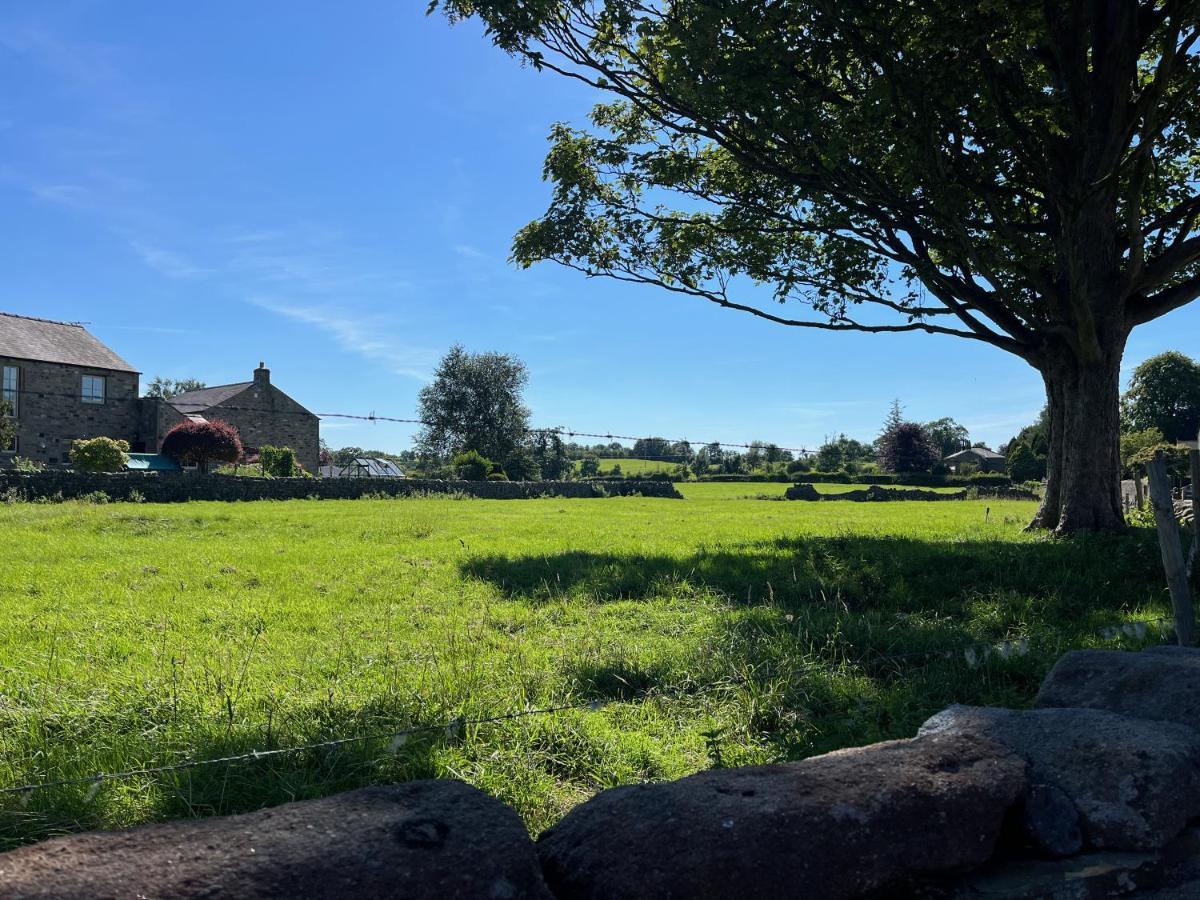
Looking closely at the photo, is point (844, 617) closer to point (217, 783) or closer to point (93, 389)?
point (217, 783)

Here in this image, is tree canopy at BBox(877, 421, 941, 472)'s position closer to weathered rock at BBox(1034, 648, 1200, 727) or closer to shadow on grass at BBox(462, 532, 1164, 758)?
shadow on grass at BBox(462, 532, 1164, 758)

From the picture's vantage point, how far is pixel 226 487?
83.7 ft

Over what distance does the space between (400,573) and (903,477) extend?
5029 cm

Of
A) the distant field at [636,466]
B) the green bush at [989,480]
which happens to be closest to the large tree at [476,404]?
the distant field at [636,466]

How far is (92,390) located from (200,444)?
369 inches

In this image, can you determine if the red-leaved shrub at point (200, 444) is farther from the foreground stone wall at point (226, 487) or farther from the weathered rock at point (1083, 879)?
the weathered rock at point (1083, 879)

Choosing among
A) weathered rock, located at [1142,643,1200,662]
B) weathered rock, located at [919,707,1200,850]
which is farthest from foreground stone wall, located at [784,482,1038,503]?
weathered rock, located at [919,707,1200,850]

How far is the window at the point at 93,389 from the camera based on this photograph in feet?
126

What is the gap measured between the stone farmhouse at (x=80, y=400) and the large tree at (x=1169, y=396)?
224 ft

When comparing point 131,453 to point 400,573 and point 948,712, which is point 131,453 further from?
point 948,712

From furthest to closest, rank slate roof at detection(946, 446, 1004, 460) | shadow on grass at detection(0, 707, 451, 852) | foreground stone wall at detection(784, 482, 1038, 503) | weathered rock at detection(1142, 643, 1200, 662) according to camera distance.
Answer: slate roof at detection(946, 446, 1004, 460)
foreground stone wall at detection(784, 482, 1038, 503)
weathered rock at detection(1142, 643, 1200, 662)
shadow on grass at detection(0, 707, 451, 852)

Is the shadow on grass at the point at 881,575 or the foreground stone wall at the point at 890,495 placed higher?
the foreground stone wall at the point at 890,495

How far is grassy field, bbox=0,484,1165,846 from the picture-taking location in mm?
3408

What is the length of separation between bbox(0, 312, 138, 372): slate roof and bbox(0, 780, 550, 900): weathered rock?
42328 millimetres
